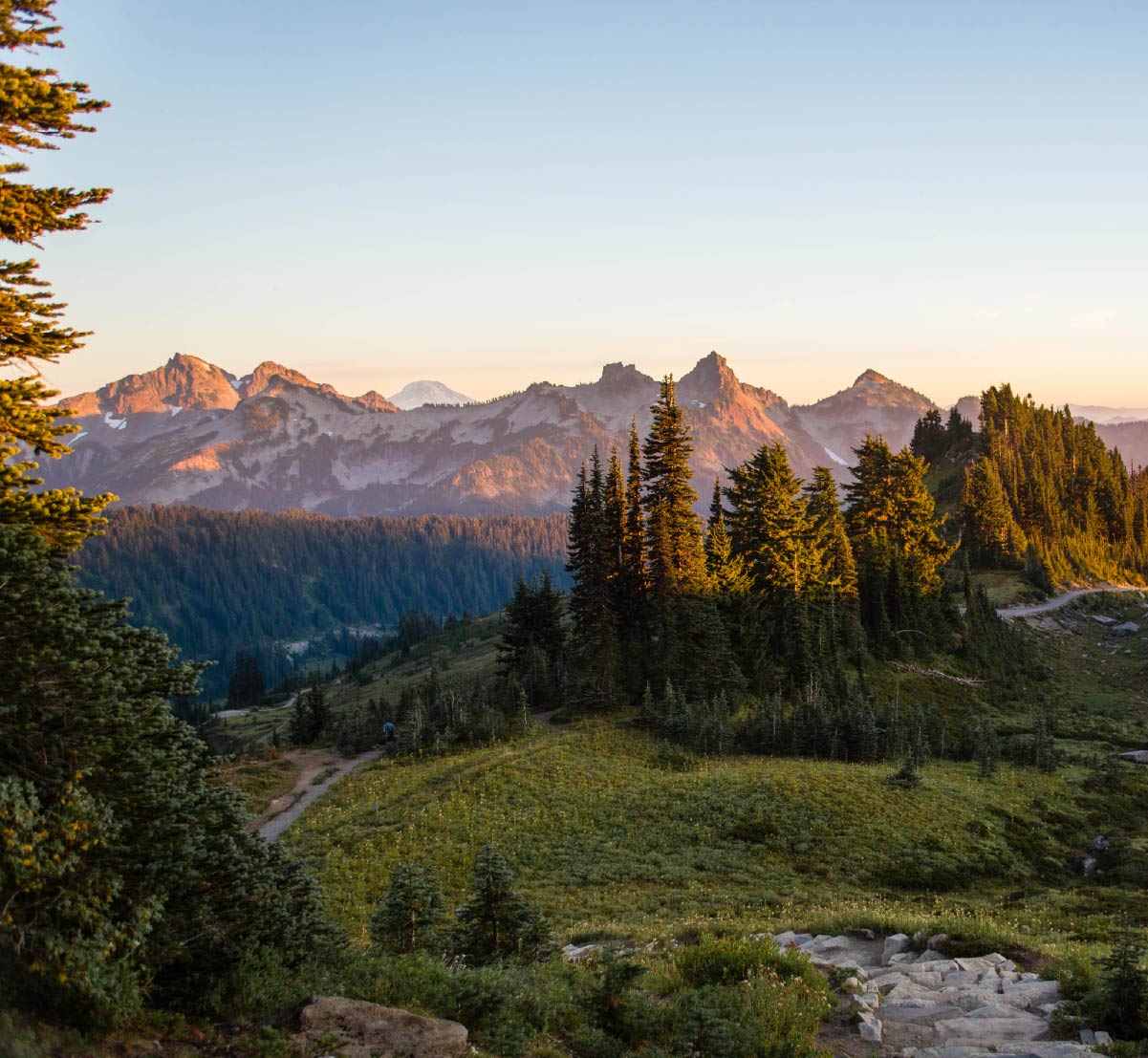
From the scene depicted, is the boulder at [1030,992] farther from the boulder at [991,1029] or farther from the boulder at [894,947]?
the boulder at [894,947]

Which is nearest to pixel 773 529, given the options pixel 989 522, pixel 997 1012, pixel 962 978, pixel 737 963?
pixel 962 978

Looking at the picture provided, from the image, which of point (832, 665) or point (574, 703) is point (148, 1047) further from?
point (832, 665)

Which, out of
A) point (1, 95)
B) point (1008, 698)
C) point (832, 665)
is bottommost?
point (1008, 698)

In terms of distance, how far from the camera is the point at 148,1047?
9859mm

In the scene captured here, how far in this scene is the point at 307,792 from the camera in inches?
1682

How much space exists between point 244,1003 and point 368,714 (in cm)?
4984

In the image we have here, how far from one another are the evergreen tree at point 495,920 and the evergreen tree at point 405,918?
75 cm

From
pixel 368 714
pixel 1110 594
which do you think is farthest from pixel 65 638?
pixel 1110 594

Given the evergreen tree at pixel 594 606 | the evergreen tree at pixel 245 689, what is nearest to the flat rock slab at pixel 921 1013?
the evergreen tree at pixel 594 606

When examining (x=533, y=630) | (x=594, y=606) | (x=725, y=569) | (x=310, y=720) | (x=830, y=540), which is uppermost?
(x=830, y=540)

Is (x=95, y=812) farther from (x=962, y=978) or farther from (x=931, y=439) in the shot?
(x=931, y=439)

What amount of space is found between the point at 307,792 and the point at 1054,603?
89.7m

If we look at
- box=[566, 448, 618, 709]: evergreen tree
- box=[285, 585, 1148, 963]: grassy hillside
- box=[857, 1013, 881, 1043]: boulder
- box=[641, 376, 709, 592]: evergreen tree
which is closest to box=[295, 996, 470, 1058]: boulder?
box=[857, 1013, 881, 1043]: boulder

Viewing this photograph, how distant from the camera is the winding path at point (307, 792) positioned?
35812 mm
